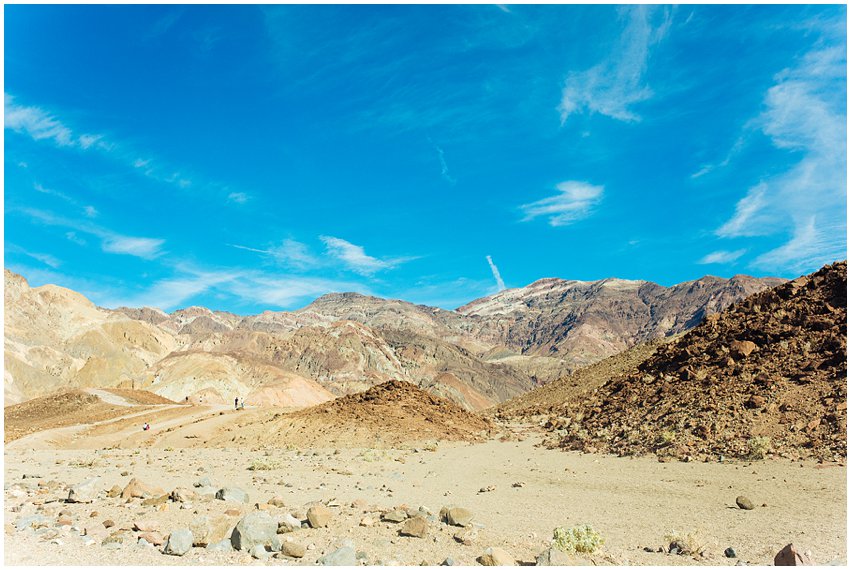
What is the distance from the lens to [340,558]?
6520 mm

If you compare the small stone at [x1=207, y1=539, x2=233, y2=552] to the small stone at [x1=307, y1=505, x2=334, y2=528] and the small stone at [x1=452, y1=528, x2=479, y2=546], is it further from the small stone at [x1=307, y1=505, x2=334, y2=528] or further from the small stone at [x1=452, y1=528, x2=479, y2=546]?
the small stone at [x1=452, y1=528, x2=479, y2=546]

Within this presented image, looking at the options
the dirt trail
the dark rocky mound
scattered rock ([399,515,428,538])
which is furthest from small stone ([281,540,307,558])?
the dirt trail

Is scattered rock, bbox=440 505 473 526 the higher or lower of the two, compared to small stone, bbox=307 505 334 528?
lower

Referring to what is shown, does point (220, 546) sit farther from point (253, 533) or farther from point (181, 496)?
point (181, 496)

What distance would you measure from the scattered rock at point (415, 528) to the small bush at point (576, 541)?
1801 millimetres

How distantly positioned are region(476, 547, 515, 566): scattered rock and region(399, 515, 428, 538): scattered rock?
1220mm

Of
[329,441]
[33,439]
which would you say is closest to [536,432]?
[329,441]

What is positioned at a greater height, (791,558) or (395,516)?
(395,516)

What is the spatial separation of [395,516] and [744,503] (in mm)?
6055

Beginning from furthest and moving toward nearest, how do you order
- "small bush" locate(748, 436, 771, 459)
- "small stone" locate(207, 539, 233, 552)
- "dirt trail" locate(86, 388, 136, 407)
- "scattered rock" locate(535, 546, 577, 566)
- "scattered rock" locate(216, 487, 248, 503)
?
"dirt trail" locate(86, 388, 136, 407)
"small bush" locate(748, 436, 771, 459)
"scattered rock" locate(216, 487, 248, 503)
"small stone" locate(207, 539, 233, 552)
"scattered rock" locate(535, 546, 577, 566)

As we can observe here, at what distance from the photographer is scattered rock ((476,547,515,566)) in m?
6.54

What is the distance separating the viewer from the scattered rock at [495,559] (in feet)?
21.5

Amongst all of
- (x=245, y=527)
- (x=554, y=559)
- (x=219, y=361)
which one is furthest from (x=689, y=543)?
(x=219, y=361)

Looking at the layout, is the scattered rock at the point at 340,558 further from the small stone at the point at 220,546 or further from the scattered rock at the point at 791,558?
the scattered rock at the point at 791,558
